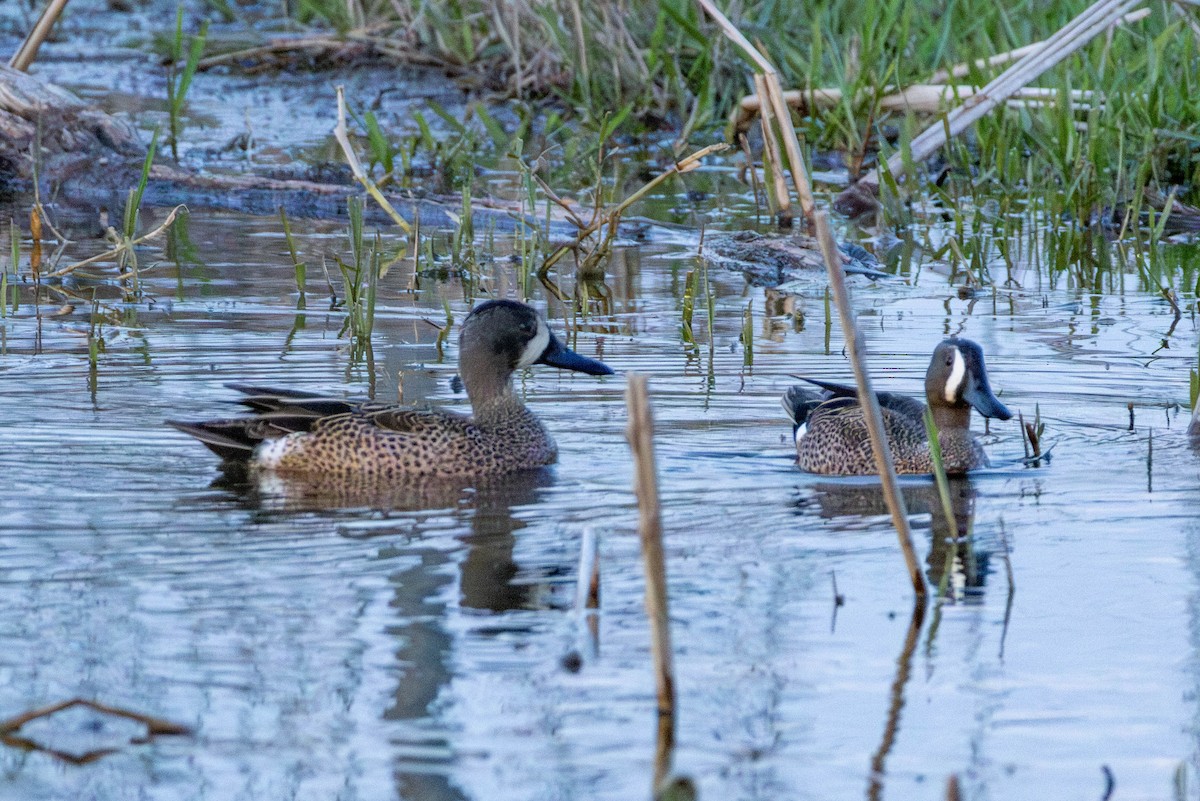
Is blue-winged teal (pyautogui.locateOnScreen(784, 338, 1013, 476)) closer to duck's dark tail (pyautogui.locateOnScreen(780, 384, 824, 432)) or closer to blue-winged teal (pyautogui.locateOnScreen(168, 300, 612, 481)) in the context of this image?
duck's dark tail (pyautogui.locateOnScreen(780, 384, 824, 432))

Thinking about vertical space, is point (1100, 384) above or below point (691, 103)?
below

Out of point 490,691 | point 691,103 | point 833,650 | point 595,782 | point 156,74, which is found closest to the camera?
point 595,782

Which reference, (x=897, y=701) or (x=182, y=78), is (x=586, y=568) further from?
(x=182, y=78)

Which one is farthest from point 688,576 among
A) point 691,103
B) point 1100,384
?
point 691,103

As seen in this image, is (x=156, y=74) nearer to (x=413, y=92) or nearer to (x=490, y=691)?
(x=413, y=92)

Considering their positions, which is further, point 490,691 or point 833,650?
point 833,650

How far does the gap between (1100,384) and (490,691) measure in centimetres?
366

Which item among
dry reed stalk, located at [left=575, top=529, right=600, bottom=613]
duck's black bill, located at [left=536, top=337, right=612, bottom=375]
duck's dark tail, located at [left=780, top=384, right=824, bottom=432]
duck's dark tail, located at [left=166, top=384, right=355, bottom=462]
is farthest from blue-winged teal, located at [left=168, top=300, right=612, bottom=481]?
dry reed stalk, located at [left=575, top=529, right=600, bottom=613]

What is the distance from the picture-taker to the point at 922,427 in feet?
20.2

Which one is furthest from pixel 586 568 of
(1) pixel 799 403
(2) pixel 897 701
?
(1) pixel 799 403

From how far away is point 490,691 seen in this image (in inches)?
147

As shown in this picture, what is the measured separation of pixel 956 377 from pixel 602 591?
199cm

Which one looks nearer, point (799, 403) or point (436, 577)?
point (436, 577)

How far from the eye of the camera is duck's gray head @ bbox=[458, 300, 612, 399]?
625cm
